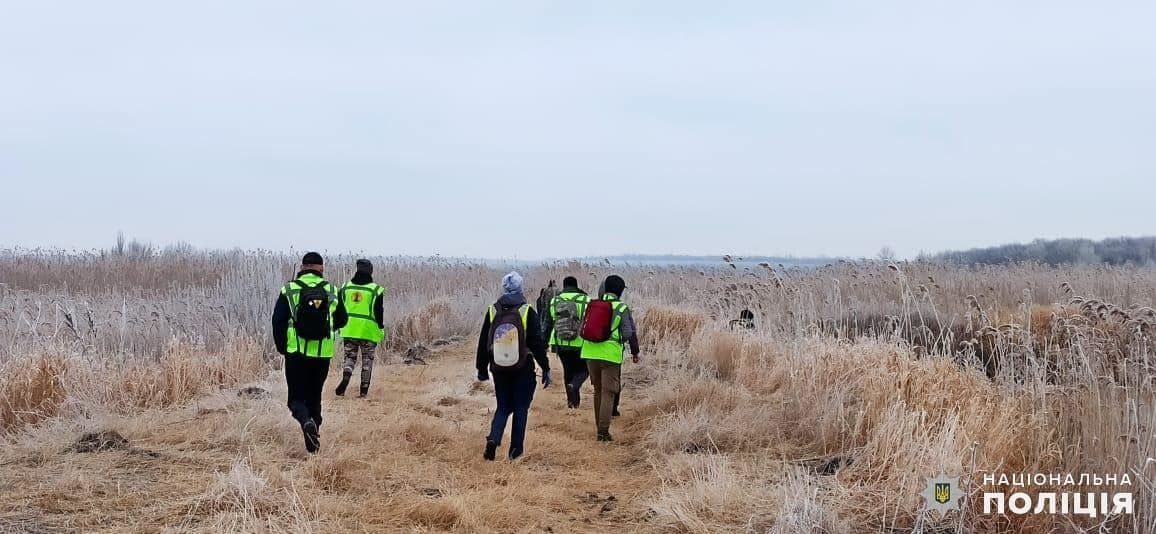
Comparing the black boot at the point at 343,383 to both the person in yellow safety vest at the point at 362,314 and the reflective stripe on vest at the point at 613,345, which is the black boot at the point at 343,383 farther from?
the reflective stripe on vest at the point at 613,345

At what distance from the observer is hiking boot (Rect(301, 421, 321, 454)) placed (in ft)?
22.6

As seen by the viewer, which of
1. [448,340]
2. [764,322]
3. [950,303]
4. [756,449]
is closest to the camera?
[756,449]

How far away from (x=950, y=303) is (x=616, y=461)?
1016 cm

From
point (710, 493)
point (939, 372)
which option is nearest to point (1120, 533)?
point (710, 493)

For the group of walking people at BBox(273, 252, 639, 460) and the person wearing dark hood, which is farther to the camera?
the person wearing dark hood

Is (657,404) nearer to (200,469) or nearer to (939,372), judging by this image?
(939,372)

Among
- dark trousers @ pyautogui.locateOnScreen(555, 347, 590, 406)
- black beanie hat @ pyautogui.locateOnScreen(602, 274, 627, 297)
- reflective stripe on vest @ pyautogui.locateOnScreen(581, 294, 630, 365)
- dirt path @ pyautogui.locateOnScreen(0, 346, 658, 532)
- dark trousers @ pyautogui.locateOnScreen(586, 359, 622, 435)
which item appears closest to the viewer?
dirt path @ pyautogui.locateOnScreen(0, 346, 658, 532)

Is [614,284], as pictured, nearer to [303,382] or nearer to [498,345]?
[498,345]

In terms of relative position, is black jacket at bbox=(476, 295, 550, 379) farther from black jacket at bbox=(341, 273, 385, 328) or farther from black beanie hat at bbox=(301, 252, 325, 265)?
black jacket at bbox=(341, 273, 385, 328)

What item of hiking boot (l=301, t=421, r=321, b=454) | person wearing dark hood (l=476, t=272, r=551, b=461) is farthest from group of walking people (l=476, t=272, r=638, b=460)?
hiking boot (l=301, t=421, r=321, b=454)

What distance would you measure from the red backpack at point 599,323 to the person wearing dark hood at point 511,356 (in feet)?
3.34

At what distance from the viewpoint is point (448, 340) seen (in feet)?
53.4

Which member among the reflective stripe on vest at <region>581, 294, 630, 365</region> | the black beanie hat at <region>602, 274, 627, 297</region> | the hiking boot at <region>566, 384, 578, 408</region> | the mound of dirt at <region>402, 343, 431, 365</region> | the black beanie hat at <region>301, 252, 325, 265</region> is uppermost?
the black beanie hat at <region>301, 252, 325, 265</region>

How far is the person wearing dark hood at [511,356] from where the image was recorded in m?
7.07
